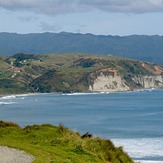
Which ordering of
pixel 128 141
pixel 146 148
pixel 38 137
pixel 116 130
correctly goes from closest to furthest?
pixel 38 137
pixel 146 148
pixel 128 141
pixel 116 130

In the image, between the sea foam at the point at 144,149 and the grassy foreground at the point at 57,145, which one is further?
the sea foam at the point at 144,149

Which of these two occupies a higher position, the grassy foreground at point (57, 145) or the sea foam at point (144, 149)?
the grassy foreground at point (57, 145)

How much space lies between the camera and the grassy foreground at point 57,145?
16969 millimetres

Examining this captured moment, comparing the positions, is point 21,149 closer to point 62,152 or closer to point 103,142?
point 62,152

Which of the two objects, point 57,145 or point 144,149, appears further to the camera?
point 144,149

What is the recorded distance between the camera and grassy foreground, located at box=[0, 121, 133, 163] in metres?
17.0

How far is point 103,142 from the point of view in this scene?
2170cm

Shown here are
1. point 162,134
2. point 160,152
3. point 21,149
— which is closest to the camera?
point 21,149

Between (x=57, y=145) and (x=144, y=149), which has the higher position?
(x=57, y=145)

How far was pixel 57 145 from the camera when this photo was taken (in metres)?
19.3

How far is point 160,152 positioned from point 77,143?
3150 centimetres

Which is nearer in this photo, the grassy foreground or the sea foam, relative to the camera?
the grassy foreground

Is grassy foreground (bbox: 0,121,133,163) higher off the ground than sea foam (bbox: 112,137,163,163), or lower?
higher

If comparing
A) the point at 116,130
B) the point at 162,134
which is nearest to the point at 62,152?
the point at 162,134
